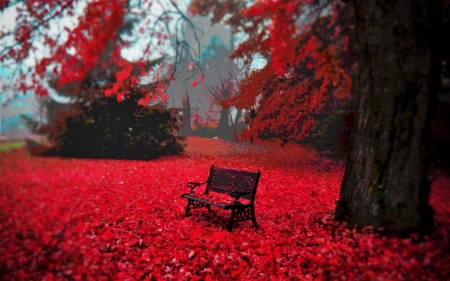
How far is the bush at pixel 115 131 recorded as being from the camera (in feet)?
13.2

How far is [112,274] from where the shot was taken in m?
3.80

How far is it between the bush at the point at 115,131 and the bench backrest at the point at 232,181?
1.36 m

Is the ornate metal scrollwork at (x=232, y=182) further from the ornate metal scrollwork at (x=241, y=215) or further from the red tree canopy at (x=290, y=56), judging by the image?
the red tree canopy at (x=290, y=56)

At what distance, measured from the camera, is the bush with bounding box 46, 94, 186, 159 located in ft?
13.2

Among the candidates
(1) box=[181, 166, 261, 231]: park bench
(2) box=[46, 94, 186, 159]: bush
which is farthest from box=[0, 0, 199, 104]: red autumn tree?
(1) box=[181, 166, 261, 231]: park bench

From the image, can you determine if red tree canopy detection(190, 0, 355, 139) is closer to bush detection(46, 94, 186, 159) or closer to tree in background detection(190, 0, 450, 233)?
tree in background detection(190, 0, 450, 233)

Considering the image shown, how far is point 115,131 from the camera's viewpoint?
20.7ft

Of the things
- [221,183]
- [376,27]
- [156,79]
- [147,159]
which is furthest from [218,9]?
[147,159]

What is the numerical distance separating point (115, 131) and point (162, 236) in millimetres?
2284

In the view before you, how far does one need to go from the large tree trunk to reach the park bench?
2.18 meters

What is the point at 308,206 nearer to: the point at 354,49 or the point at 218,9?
the point at 354,49

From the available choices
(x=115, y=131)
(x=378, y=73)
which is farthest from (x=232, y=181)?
(x=378, y=73)

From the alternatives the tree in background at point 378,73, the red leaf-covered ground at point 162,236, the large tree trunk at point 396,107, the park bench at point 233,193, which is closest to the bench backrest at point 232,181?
the park bench at point 233,193

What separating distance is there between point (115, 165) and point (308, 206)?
3725 mm
